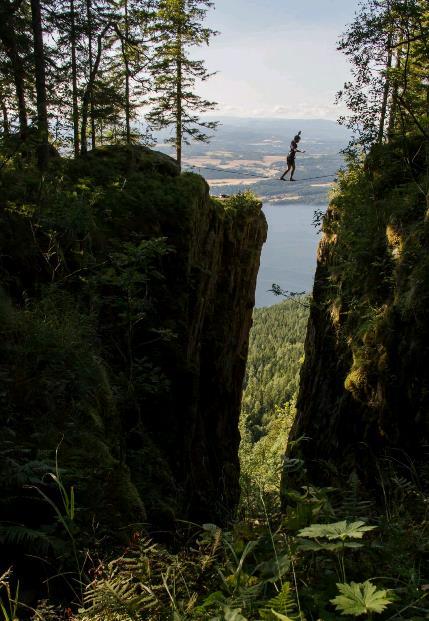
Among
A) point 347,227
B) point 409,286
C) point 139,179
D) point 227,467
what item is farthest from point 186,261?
point 227,467

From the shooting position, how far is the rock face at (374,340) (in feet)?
23.0

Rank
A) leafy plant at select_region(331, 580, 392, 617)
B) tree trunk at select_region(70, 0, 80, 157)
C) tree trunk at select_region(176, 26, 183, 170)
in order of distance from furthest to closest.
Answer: tree trunk at select_region(176, 26, 183, 170) < tree trunk at select_region(70, 0, 80, 157) < leafy plant at select_region(331, 580, 392, 617)

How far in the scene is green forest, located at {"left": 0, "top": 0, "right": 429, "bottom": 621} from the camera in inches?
91.1

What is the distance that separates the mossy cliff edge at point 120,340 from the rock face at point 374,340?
98.6 inches

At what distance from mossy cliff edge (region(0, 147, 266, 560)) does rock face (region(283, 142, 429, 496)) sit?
2504mm

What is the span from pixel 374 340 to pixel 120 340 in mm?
5358

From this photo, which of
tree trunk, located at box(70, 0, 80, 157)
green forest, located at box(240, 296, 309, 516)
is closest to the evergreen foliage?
tree trunk, located at box(70, 0, 80, 157)

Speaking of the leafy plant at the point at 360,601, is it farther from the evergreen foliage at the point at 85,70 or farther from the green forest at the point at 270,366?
the green forest at the point at 270,366

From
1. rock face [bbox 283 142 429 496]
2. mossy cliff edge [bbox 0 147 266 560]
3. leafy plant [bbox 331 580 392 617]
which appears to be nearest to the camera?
leafy plant [bbox 331 580 392 617]

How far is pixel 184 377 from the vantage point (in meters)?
12.9

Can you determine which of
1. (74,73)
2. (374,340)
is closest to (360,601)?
(374,340)

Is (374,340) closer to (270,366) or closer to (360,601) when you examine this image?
(360,601)

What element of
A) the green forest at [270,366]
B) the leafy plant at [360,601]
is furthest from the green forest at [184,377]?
the green forest at [270,366]

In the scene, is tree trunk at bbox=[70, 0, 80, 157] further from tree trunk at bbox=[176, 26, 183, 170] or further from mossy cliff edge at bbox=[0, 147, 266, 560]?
tree trunk at bbox=[176, 26, 183, 170]
